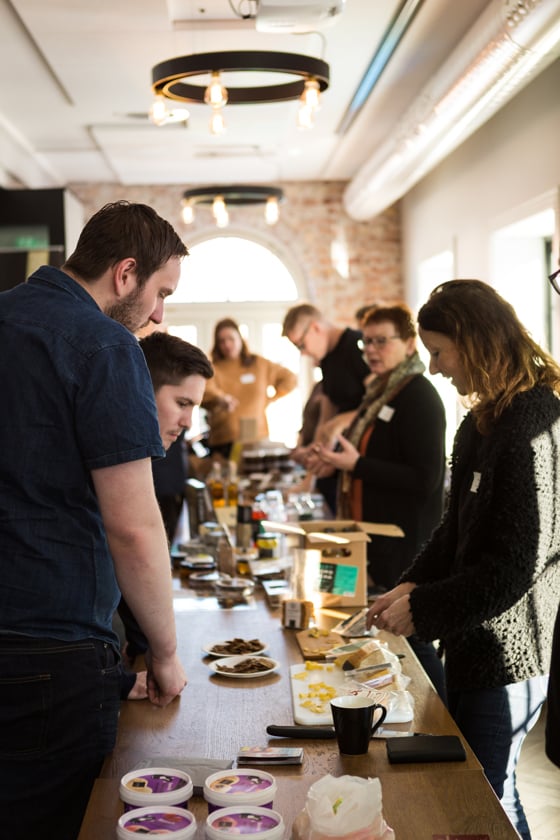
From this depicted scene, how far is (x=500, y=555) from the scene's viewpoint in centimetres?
218

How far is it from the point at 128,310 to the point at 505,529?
0.93 metres

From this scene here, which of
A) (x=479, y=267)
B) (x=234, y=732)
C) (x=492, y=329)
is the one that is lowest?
(x=234, y=732)

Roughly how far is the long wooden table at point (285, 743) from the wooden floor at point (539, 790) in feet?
4.57

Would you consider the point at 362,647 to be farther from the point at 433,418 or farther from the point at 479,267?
the point at 479,267

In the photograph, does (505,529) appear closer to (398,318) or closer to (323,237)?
(398,318)

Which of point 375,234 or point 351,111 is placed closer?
point 351,111

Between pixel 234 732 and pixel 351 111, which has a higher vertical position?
pixel 351 111

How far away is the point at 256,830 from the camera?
1.35 metres

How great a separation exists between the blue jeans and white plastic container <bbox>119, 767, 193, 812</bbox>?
0.91 metres

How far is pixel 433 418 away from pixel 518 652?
62.6 inches

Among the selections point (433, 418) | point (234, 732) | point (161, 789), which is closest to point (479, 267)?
point (433, 418)

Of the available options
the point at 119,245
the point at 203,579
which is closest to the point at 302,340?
the point at 203,579

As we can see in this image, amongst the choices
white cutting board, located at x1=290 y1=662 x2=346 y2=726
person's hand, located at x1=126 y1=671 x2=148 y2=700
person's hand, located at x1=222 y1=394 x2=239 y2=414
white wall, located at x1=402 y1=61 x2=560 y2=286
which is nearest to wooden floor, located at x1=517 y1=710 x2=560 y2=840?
white cutting board, located at x1=290 y1=662 x2=346 y2=726

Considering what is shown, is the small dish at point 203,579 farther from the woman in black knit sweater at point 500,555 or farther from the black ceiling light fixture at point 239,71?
the black ceiling light fixture at point 239,71
